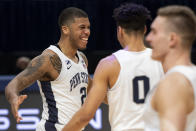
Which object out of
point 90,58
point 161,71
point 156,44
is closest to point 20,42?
point 90,58

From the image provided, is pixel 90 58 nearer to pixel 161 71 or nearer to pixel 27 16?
pixel 27 16

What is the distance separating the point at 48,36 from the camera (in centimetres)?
876

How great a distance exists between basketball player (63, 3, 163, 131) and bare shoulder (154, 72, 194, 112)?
1.11 m

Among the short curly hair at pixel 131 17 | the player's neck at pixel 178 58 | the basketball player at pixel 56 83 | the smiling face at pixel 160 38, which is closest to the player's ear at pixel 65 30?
the basketball player at pixel 56 83

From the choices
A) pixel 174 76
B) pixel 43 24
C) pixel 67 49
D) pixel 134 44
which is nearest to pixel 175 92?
pixel 174 76

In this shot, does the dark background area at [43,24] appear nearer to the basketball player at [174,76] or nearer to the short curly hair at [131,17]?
the short curly hair at [131,17]

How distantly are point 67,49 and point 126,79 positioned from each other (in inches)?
51.6

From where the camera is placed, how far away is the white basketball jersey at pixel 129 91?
3.45 m

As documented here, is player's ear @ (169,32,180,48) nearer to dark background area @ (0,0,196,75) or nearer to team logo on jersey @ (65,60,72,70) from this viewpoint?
team logo on jersey @ (65,60,72,70)

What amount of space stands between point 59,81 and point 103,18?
15.1ft

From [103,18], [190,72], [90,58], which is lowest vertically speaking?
[90,58]

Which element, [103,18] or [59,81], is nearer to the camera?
[59,81]

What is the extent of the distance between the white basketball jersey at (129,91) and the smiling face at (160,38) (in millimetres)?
937

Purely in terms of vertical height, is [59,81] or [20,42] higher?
[59,81]
